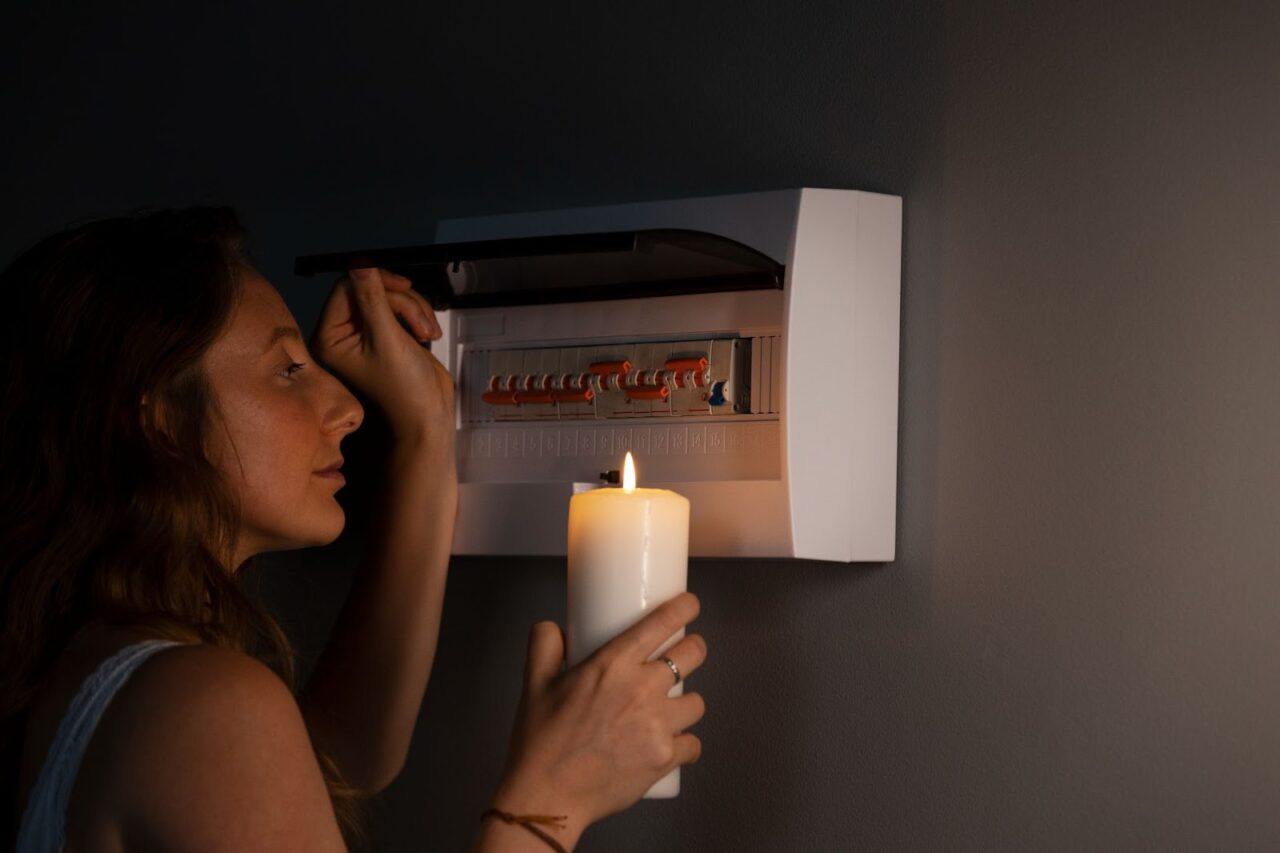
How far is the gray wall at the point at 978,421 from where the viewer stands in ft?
3.61

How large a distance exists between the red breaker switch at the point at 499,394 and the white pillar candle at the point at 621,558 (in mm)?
231

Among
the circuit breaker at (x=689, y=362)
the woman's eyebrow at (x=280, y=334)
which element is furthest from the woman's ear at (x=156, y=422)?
the circuit breaker at (x=689, y=362)

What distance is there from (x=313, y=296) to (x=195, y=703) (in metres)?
0.68

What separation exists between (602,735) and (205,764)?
0.29 m

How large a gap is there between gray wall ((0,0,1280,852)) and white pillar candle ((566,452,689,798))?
20cm

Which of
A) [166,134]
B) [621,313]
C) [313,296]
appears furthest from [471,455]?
[166,134]

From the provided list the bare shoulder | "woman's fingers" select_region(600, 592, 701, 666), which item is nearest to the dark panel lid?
"woman's fingers" select_region(600, 592, 701, 666)

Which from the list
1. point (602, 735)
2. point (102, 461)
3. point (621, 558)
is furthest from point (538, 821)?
point (102, 461)

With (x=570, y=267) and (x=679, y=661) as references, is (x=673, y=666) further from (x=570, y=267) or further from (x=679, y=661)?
(x=570, y=267)

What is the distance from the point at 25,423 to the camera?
3.65 ft

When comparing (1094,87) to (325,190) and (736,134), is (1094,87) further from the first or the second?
(325,190)

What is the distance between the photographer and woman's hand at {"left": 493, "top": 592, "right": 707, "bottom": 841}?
1.06m

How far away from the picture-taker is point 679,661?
3.62 ft

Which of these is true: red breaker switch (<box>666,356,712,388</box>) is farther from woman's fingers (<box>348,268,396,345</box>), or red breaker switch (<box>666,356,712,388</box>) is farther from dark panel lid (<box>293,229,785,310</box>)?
woman's fingers (<box>348,268,396,345</box>)
